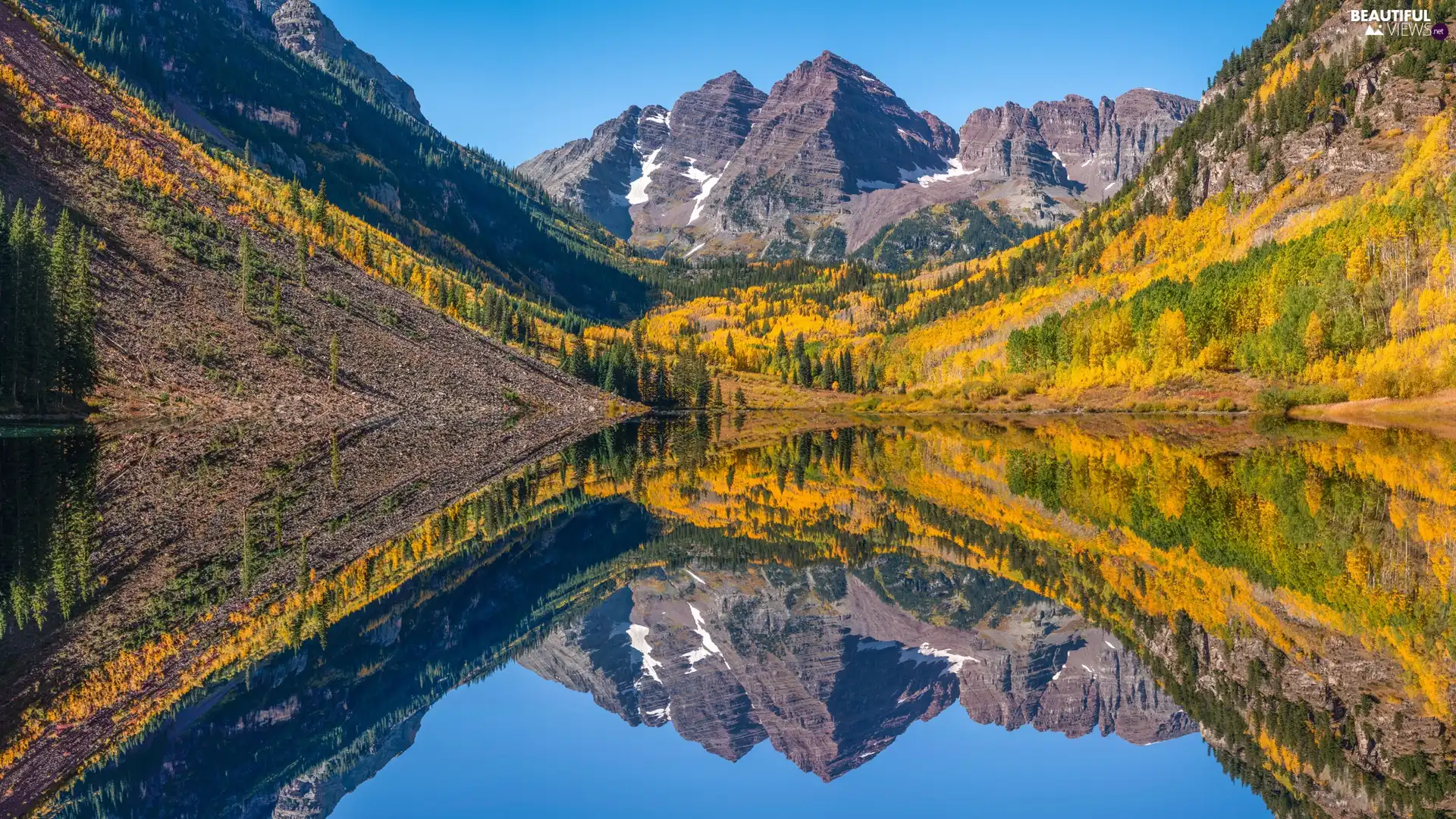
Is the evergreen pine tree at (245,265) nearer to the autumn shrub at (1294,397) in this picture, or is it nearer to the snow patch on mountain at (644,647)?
the snow patch on mountain at (644,647)

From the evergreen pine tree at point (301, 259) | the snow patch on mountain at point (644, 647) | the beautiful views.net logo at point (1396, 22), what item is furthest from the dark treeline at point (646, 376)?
the snow patch on mountain at point (644, 647)

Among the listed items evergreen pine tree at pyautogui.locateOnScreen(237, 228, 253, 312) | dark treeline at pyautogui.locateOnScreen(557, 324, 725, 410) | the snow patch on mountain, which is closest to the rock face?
the snow patch on mountain

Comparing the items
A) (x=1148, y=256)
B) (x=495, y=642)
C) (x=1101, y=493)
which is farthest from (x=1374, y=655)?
(x=1148, y=256)

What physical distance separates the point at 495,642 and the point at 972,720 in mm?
9695

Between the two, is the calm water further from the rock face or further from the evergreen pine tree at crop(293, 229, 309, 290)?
the evergreen pine tree at crop(293, 229, 309, 290)

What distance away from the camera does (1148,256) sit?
6555 inches

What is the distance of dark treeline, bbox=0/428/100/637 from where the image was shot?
19.0 m

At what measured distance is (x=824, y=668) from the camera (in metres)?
20.7

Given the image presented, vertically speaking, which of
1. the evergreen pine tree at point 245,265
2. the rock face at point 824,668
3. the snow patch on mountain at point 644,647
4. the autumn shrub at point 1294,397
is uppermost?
the evergreen pine tree at point 245,265

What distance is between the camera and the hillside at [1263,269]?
310ft

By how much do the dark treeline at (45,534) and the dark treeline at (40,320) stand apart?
81.6 feet

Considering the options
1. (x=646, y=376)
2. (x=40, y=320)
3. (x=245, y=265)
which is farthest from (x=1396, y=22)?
(x=40, y=320)

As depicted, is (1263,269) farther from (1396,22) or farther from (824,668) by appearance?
(824,668)

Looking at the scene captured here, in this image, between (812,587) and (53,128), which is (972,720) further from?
(53,128)
